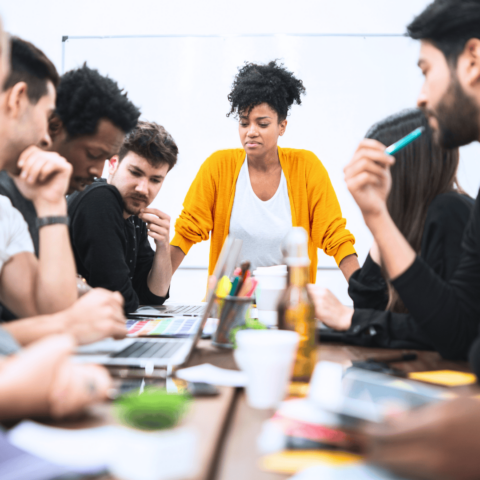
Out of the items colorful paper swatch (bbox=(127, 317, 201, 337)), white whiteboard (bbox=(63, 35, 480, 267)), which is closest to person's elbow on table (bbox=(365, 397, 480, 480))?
colorful paper swatch (bbox=(127, 317, 201, 337))

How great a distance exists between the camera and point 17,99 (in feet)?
3.22

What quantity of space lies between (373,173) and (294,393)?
1.79 ft

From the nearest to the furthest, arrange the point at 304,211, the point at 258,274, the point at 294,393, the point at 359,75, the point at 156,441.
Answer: the point at 156,441 → the point at 294,393 → the point at 258,274 → the point at 304,211 → the point at 359,75

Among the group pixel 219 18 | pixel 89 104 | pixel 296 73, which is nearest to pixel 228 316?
pixel 89 104

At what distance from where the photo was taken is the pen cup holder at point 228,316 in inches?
35.0

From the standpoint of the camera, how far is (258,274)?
1121 mm

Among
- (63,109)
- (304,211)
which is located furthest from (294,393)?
(304,211)

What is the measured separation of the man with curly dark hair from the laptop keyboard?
0.73 meters

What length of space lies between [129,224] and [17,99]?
86 cm

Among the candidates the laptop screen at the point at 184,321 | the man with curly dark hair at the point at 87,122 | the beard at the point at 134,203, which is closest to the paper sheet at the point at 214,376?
the laptop screen at the point at 184,321

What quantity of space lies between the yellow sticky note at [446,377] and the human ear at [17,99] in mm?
970

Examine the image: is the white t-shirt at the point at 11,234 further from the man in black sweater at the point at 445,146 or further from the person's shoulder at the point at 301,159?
the person's shoulder at the point at 301,159

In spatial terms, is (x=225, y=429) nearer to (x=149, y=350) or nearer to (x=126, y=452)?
(x=126, y=452)

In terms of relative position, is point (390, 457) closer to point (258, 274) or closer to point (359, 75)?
point (258, 274)
